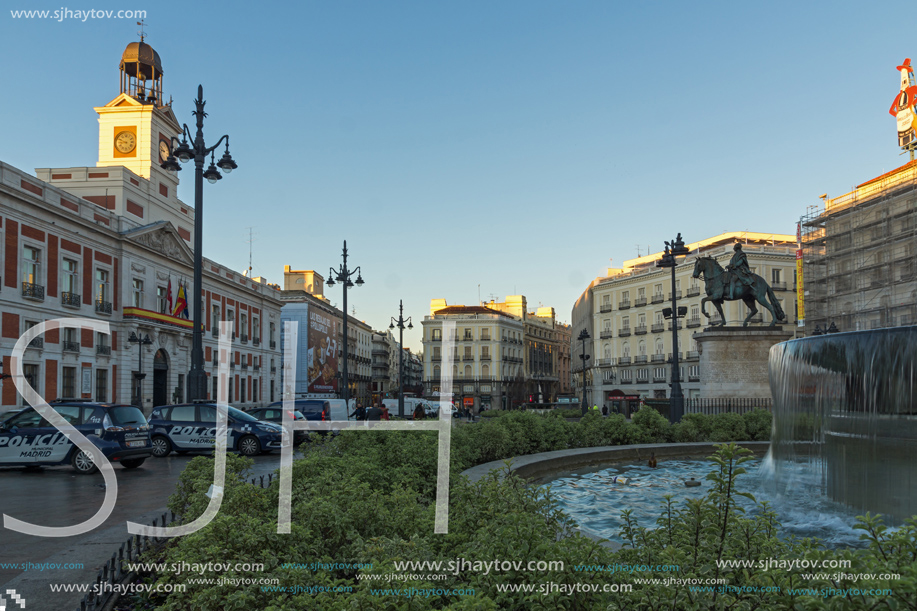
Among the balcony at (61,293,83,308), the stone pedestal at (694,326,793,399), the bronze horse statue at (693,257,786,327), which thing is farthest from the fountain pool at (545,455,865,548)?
the balcony at (61,293,83,308)

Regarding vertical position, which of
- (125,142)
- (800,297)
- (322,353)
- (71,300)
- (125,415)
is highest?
(125,142)

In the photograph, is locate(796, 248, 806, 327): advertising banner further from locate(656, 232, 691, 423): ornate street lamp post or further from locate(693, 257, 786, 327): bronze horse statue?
locate(693, 257, 786, 327): bronze horse statue

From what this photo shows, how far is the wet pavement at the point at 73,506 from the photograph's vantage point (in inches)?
214

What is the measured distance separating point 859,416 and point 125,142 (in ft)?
183

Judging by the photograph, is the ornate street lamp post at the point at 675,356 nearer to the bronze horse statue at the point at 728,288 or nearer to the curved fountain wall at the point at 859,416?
the bronze horse statue at the point at 728,288

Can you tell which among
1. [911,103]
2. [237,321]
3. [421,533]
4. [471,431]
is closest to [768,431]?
[471,431]

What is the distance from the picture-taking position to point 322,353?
72312 millimetres

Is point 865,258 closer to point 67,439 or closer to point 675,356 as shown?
point 675,356

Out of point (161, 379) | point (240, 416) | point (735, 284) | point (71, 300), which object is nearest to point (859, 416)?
point (735, 284)

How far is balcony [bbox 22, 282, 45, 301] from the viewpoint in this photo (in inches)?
1232

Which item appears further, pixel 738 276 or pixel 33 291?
pixel 33 291

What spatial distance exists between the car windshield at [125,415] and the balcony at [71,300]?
23887 millimetres

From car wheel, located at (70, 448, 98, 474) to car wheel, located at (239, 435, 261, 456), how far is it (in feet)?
12.5

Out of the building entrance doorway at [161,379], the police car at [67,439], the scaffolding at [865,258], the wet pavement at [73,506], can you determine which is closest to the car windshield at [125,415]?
the police car at [67,439]
